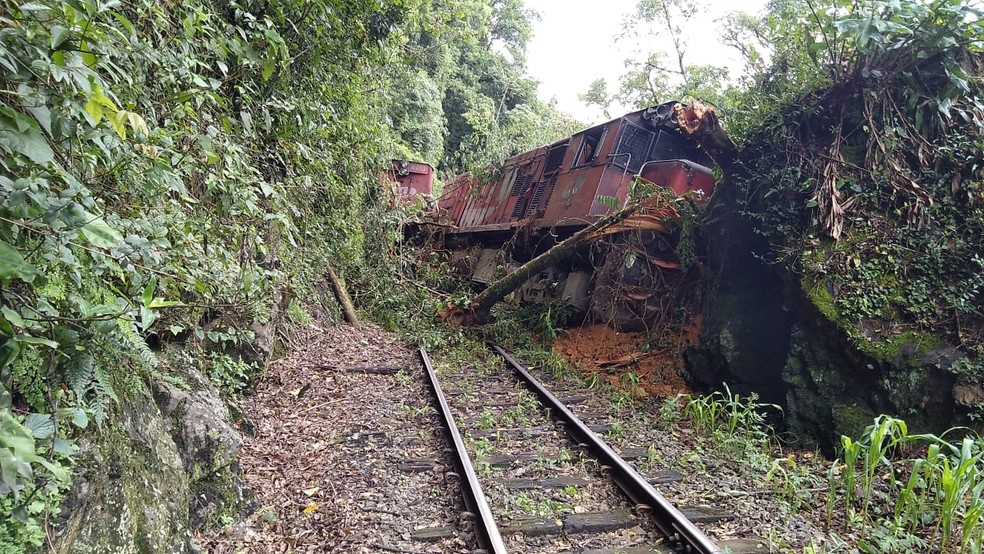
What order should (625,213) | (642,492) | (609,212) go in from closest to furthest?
(642,492), (625,213), (609,212)

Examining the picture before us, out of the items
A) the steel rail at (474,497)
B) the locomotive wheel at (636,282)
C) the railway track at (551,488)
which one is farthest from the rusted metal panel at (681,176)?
the steel rail at (474,497)

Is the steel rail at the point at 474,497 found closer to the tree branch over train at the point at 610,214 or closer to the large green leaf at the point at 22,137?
the large green leaf at the point at 22,137

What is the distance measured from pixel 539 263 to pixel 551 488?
5.34 meters

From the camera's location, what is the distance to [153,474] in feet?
8.84

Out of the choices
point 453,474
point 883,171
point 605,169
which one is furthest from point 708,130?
point 453,474

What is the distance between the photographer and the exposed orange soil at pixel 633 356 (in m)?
6.91

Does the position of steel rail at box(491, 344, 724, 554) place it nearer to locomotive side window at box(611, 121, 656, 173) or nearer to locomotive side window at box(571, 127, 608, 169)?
locomotive side window at box(611, 121, 656, 173)

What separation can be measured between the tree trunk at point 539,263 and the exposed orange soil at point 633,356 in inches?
54.9

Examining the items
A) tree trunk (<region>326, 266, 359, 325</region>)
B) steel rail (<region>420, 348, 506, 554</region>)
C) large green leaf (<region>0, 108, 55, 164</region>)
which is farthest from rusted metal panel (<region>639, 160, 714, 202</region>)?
large green leaf (<region>0, 108, 55, 164</region>)

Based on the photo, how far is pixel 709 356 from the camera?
637cm

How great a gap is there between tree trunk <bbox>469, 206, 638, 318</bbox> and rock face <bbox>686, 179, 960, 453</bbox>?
57.1 inches

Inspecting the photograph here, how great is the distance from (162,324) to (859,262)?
613cm

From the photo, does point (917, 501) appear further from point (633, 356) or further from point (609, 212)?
point (609, 212)

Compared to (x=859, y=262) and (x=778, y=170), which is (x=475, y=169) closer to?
(x=778, y=170)
